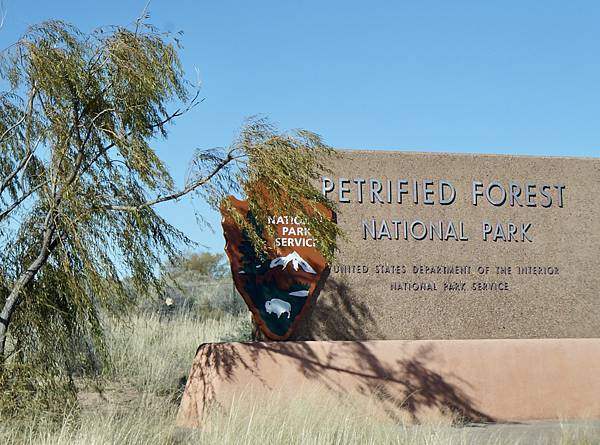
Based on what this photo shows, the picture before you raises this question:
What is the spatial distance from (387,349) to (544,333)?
2.74 meters

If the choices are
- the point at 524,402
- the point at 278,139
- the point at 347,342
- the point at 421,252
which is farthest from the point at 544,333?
the point at 278,139

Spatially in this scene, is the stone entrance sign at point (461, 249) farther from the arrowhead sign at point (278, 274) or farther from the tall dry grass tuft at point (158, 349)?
the tall dry grass tuft at point (158, 349)

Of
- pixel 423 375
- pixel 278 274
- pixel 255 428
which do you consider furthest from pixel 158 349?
pixel 255 428

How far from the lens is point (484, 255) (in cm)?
1366

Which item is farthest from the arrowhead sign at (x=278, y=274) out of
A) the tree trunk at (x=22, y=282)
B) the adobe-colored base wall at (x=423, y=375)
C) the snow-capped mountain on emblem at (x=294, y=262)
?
the tree trunk at (x=22, y=282)

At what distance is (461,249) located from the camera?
13602 mm

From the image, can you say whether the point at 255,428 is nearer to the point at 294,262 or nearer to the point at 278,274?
the point at 278,274

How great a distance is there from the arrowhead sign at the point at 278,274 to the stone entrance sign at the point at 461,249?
0.92 ft

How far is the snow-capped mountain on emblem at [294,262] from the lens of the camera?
12719mm

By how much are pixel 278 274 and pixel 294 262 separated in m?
0.28

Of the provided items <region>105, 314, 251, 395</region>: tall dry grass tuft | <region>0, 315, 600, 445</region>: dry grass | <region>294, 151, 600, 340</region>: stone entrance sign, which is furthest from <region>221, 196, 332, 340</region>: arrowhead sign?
<region>105, 314, 251, 395</region>: tall dry grass tuft

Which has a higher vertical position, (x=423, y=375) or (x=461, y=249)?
(x=461, y=249)

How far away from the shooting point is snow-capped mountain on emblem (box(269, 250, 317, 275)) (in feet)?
41.7

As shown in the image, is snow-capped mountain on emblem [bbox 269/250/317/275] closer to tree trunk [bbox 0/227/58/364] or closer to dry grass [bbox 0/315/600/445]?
dry grass [bbox 0/315/600/445]
